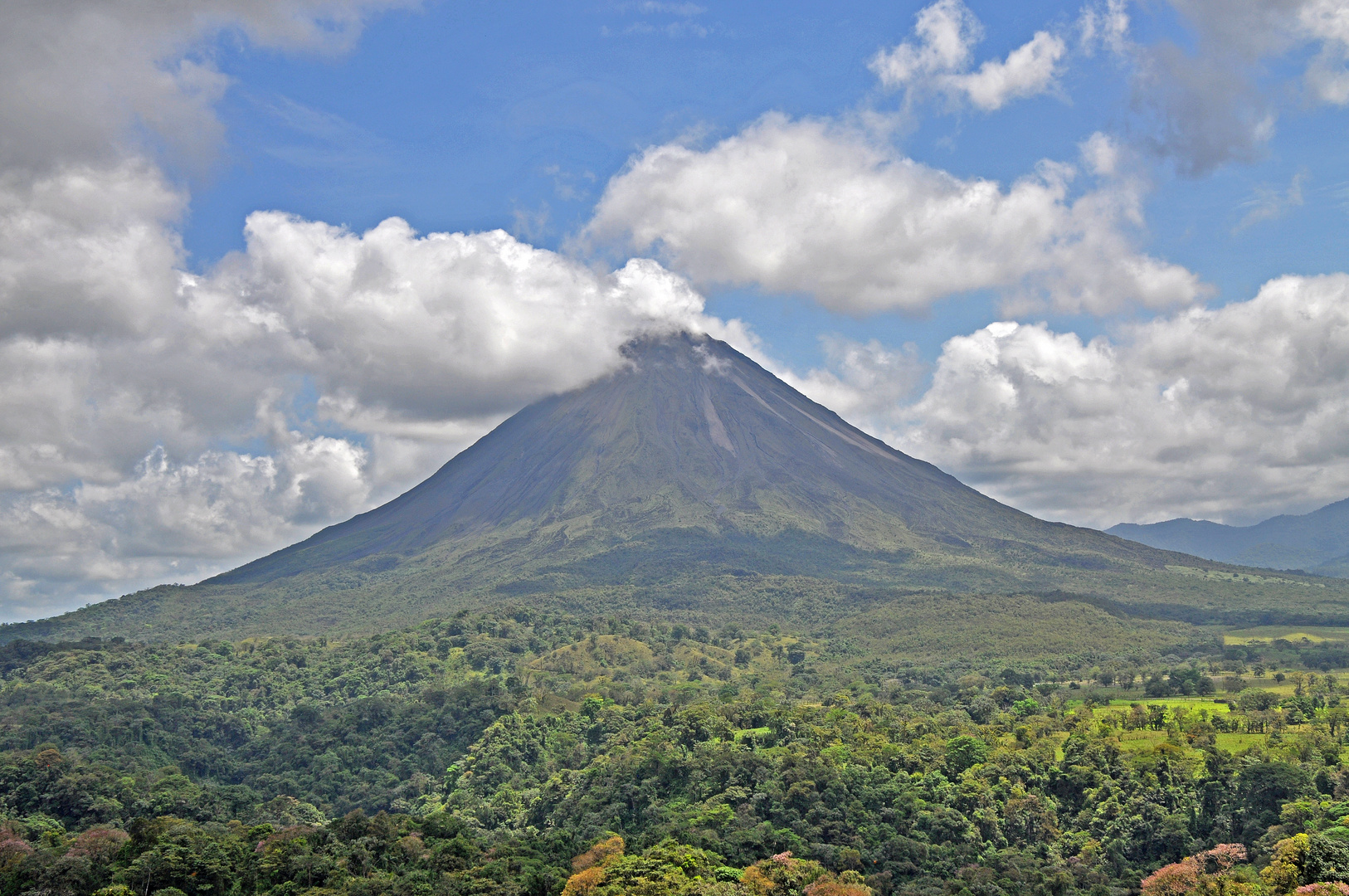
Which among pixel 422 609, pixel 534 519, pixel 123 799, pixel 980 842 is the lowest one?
pixel 980 842

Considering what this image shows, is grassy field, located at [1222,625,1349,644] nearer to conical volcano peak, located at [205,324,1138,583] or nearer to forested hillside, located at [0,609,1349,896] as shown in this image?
forested hillside, located at [0,609,1349,896]

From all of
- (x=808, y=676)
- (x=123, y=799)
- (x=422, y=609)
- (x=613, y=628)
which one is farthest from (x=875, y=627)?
(x=123, y=799)

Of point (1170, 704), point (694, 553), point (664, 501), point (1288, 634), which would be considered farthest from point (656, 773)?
point (664, 501)

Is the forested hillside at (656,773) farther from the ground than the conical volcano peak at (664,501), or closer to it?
closer to it

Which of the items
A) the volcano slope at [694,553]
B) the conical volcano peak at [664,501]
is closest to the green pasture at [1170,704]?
the volcano slope at [694,553]

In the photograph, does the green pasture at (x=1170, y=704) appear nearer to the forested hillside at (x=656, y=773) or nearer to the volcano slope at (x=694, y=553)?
the forested hillside at (x=656, y=773)

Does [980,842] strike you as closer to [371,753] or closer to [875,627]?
[371,753]
